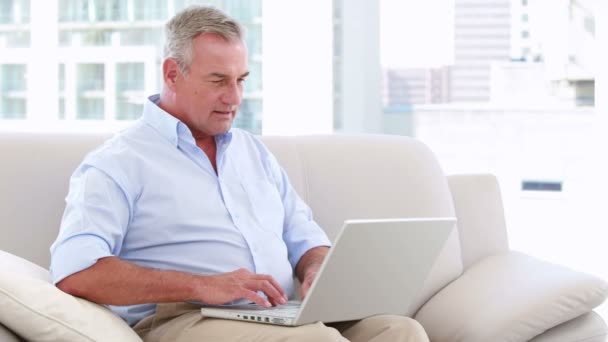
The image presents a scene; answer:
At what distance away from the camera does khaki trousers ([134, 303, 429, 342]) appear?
1550 mm

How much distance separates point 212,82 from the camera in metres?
1.91

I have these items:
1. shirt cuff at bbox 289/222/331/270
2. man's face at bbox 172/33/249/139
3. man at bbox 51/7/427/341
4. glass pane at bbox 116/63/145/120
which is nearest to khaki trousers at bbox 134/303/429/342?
man at bbox 51/7/427/341

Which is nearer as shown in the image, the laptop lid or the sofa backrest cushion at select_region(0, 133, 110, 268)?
the laptop lid

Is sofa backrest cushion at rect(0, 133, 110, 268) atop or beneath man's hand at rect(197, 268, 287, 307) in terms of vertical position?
atop

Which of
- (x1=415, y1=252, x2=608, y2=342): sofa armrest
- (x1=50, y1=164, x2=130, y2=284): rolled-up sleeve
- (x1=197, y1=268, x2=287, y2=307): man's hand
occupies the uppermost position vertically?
(x1=50, y1=164, x2=130, y2=284): rolled-up sleeve

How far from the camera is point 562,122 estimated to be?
6.93 m

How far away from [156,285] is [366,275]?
1.20ft

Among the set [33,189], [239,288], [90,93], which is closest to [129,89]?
[90,93]

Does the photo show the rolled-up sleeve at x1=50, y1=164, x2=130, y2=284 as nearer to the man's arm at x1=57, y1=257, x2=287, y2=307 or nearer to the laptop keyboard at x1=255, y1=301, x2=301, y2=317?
the man's arm at x1=57, y1=257, x2=287, y2=307

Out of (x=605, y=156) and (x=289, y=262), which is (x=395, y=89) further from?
(x=289, y=262)

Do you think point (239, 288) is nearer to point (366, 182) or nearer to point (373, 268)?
point (373, 268)

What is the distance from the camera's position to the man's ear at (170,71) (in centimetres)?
193

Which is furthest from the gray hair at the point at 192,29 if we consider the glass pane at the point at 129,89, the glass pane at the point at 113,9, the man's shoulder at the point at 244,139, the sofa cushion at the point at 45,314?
the glass pane at the point at 113,9

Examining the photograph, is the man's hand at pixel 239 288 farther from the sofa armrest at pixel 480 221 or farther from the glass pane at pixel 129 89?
the glass pane at pixel 129 89
